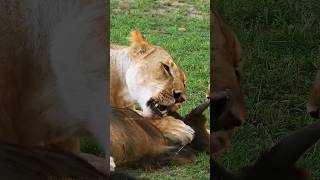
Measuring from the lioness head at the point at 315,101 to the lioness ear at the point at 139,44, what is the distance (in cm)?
113

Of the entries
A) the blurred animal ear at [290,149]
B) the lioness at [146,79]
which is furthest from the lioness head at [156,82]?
A: the blurred animal ear at [290,149]

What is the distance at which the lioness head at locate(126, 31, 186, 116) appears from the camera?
563 cm

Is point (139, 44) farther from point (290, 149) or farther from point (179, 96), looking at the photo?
point (290, 149)

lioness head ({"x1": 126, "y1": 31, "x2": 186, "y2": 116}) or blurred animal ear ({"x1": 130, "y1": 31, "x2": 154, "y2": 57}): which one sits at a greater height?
blurred animal ear ({"x1": 130, "y1": 31, "x2": 154, "y2": 57})

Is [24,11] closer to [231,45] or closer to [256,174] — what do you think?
[231,45]

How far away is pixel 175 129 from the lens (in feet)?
18.7

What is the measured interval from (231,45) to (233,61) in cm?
11

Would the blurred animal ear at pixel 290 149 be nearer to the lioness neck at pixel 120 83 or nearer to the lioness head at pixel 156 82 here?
the lioness head at pixel 156 82

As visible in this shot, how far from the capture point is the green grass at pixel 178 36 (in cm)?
557

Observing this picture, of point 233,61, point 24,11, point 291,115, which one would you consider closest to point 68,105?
point 24,11

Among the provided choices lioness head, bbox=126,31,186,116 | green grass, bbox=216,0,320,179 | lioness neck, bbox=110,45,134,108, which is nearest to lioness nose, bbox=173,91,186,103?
lioness head, bbox=126,31,186,116

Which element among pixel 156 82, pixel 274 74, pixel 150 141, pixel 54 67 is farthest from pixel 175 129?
pixel 54 67

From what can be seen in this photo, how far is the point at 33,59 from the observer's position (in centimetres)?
568

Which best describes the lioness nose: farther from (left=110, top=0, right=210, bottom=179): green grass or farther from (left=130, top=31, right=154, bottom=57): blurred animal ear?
(left=130, top=31, right=154, bottom=57): blurred animal ear
